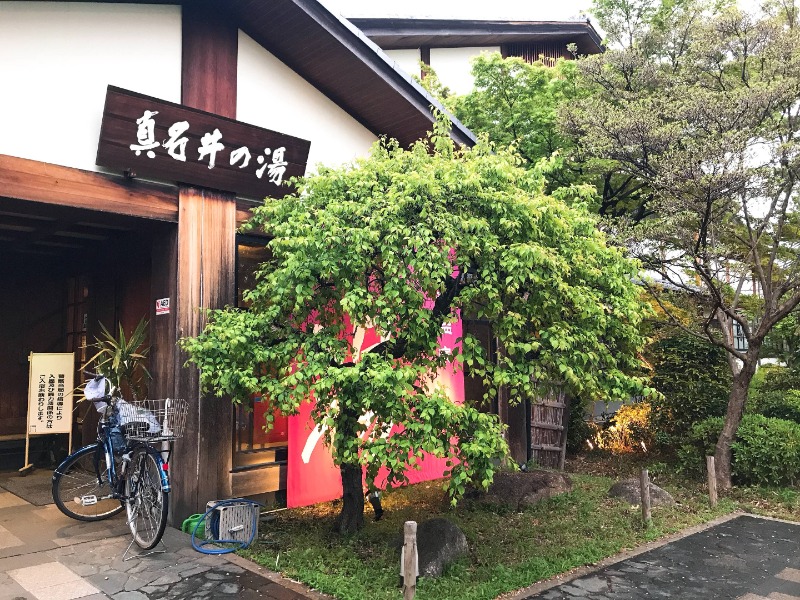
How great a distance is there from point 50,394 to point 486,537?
785 centimetres

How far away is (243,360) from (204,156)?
3.13m

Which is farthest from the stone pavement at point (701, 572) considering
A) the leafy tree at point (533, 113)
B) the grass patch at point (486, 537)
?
the leafy tree at point (533, 113)

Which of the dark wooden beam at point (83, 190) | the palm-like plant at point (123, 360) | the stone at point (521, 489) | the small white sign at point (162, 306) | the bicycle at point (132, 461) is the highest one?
the dark wooden beam at point (83, 190)

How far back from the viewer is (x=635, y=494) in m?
10.3

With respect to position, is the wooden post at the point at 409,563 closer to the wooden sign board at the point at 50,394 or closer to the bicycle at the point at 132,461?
the bicycle at the point at 132,461

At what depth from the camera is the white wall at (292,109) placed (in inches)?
355

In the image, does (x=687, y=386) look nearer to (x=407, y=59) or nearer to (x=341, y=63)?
(x=341, y=63)

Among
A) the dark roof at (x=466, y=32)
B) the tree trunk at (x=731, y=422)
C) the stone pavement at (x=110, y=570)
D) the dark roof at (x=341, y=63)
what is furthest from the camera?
the dark roof at (x=466, y=32)

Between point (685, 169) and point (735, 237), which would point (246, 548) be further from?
point (735, 237)

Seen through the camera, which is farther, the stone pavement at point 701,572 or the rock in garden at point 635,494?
the rock in garden at point 635,494

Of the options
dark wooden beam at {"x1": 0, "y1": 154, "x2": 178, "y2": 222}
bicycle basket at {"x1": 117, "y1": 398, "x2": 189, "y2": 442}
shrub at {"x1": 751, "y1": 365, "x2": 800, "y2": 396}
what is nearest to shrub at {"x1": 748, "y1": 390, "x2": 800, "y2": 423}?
→ shrub at {"x1": 751, "y1": 365, "x2": 800, "y2": 396}

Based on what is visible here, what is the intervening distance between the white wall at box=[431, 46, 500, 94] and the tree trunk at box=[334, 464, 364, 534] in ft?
52.0

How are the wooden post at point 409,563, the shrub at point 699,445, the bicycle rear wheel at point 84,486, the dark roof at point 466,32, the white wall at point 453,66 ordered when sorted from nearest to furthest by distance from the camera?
the wooden post at point 409,563, the bicycle rear wheel at point 84,486, the shrub at point 699,445, the dark roof at point 466,32, the white wall at point 453,66

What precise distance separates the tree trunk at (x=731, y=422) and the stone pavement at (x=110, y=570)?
8732mm
